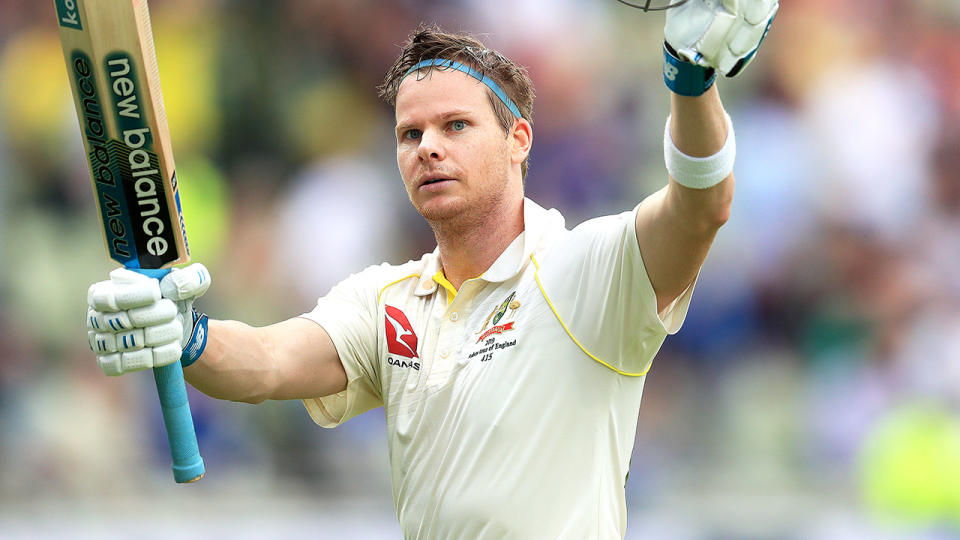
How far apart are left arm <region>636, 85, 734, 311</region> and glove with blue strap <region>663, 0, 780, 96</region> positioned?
101 mm

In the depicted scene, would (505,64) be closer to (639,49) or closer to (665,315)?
(665,315)

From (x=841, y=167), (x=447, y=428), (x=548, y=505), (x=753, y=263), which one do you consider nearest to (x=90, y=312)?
(x=447, y=428)

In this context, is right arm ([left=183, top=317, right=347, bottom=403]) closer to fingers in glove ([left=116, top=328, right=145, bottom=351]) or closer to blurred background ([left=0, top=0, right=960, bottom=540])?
fingers in glove ([left=116, top=328, right=145, bottom=351])

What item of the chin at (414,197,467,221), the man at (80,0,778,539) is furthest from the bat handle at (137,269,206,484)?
the chin at (414,197,467,221)

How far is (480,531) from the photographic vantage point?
A: 10.3ft

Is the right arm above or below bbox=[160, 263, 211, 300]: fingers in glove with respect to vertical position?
below

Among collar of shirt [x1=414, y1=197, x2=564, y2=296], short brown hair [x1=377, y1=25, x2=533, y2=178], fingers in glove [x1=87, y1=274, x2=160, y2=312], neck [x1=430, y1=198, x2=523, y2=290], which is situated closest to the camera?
fingers in glove [x1=87, y1=274, x2=160, y2=312]

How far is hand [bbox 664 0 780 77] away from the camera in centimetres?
251

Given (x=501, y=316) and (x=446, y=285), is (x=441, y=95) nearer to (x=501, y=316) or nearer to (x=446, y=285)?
(x=446, y=285)

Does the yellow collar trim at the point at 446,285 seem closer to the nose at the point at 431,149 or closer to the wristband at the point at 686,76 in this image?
the nose at the point at 431,149

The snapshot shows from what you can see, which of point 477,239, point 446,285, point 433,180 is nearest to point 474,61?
point 433,180

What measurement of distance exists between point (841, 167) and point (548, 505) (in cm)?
Answer: 412

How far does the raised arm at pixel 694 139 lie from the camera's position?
8.29ft

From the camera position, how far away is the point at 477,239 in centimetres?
357
